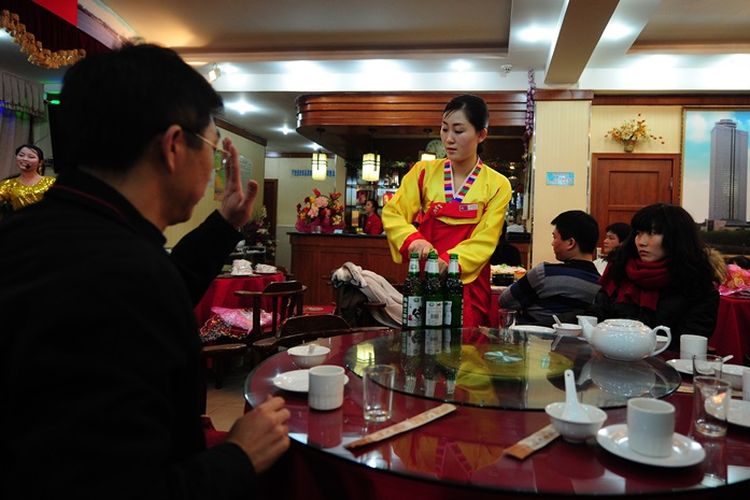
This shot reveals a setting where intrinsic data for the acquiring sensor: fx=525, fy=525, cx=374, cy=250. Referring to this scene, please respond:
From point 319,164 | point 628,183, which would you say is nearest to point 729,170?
point 628,183

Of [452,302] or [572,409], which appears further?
[452,302]

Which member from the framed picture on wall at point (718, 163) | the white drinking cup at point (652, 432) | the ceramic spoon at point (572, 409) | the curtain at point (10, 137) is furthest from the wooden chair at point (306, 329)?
the curtain at point (10, 137)

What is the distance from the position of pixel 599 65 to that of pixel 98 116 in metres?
6.52

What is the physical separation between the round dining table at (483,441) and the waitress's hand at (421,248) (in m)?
0.60

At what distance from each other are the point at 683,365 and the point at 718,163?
20.7 feet

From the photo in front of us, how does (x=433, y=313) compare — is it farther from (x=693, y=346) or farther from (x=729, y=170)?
(x=729, y=170)

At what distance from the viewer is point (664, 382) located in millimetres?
1247

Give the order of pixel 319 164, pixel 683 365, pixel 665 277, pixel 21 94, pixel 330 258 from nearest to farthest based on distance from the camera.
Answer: pixel 683 365, pixel 665 277, pixel 21 94, pixel 330 258, pixel 319 164

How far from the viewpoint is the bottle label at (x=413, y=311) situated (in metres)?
1.75

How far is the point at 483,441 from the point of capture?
2.89ft

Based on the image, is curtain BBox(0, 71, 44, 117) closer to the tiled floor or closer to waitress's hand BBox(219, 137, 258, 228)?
the tiled floor

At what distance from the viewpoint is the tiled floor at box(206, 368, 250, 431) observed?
319 cm

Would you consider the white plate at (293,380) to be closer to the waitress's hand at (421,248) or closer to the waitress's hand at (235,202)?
the waitress's hand at (235,202)

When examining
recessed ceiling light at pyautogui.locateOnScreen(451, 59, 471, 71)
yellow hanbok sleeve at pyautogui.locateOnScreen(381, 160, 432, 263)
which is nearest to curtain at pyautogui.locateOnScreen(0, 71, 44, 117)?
recessed ceiling light at pyautogui.locateOnScreen(451, 59, 471, 71)
